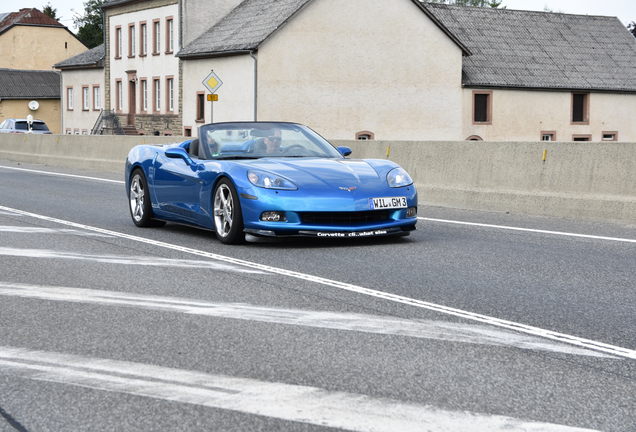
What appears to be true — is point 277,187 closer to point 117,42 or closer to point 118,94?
point 118,94

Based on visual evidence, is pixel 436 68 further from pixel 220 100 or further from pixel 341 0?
pixel 220 100

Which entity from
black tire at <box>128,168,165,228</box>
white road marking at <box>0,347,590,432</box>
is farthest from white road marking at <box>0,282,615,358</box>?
black tire at <box>128,168,165,228</box>

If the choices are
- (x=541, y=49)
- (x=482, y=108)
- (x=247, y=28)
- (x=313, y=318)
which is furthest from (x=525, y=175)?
(x=541, y=49)

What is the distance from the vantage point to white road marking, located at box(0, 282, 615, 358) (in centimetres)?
632

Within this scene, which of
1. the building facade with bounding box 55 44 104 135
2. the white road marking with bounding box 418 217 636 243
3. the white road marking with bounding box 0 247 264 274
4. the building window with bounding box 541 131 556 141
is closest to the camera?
the white road marking with bounding box 0 247 264 274

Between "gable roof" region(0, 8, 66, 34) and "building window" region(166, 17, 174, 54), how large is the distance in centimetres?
4451

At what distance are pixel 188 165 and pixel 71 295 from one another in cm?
422

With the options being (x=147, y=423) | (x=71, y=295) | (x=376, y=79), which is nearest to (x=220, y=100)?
(x=376, y=79)

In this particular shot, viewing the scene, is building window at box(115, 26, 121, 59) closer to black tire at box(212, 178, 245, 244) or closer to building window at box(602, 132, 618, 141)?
building window at box(602, 132, 618, 141)

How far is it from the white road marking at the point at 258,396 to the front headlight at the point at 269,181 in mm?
5043

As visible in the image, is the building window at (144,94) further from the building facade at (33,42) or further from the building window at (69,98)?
the building facade at (33,42)

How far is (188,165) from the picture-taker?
12.1m

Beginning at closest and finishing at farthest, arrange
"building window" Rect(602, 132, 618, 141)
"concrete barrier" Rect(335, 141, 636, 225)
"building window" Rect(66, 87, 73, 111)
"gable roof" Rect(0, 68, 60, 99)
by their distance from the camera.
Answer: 1. "concrete barrier" Rect(335, 141, 636, 225)
2. "building window" Rect(602, 132, 618, 141)
3. "building window" Rect(66, 87, 73, 111)
4. "gable roof" Rect(0, 68, 60, 99)

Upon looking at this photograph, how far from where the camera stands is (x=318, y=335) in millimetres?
6480
